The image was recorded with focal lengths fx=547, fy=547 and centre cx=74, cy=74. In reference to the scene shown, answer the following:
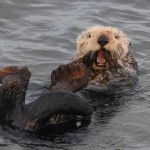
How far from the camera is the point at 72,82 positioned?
5.50 meters

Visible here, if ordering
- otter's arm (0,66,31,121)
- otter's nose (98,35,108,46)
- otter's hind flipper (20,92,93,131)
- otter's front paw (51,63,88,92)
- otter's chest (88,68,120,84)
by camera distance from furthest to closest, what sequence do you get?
otter's chest (88,68,120,84), otter's nose (98,35,108,46), otter's front paw (51,63,88,92), otter's arm (0,66,31,121), otter's hind flipper (20,92,93,131)

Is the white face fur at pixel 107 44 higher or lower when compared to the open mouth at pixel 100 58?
higher

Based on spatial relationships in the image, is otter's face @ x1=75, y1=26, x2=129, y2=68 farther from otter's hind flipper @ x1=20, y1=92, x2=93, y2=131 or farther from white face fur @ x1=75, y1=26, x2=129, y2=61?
otter's hind flipper @ x1=20, y1=92, x2=93, y2=131

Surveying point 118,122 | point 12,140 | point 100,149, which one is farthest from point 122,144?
point 12,140

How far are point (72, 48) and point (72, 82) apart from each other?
3.37 metres

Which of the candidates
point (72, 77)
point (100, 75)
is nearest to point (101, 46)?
point (100, 75)

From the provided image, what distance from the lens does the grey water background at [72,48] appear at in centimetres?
503

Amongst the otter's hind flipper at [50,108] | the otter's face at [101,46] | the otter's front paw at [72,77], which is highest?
the otter's face at [101,46]

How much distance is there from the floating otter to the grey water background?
20cm

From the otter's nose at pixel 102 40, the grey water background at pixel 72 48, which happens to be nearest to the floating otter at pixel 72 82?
the otter's nose at pixel 102 40

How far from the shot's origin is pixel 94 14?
10.5m

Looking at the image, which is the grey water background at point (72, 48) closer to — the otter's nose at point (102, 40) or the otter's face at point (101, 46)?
the otter's face at point (101, 46)

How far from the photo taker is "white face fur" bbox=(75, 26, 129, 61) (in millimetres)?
6383

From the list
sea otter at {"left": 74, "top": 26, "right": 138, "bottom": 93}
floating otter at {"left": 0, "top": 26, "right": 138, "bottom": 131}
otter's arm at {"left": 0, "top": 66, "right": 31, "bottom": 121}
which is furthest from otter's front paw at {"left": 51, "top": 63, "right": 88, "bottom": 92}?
sea otter at {"left": 74, "top": 26, "right": 138, "bottom": 93}
